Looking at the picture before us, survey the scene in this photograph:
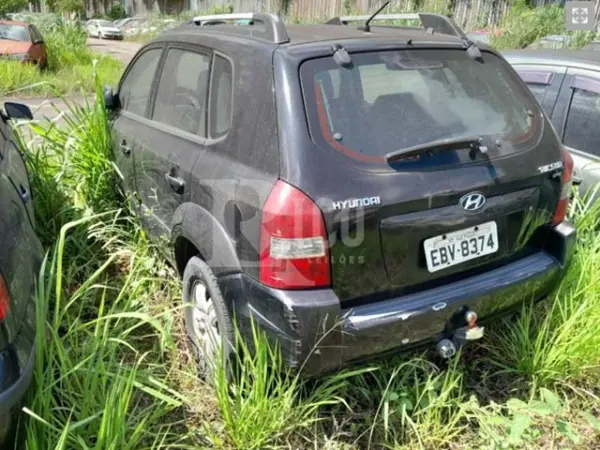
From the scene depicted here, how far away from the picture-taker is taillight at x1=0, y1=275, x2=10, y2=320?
1639 mm

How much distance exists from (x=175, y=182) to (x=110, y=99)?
1336mm

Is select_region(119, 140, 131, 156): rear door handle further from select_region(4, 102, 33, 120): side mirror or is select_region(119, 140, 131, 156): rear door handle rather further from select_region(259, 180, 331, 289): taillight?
select_region(259, 180, 331, 289): taillight

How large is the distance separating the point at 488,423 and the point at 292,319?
1.07 meters

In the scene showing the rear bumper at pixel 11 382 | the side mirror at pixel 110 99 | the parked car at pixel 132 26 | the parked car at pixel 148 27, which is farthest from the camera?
the parked car at pixel 132 26

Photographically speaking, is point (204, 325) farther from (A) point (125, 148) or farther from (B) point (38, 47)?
(B) point (38, 47)

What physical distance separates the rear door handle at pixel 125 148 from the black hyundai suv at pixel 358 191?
673 mm

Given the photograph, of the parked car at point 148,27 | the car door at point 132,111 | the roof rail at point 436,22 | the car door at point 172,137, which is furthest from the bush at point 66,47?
the parked car at point 148,27

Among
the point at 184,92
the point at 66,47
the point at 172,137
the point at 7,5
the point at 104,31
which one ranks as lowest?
the point at 172,137

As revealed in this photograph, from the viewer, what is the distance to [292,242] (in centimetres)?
185

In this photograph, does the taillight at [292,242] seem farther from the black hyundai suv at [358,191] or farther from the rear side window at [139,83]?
the rear side window at [139,83]

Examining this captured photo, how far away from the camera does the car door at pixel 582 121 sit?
3.31m

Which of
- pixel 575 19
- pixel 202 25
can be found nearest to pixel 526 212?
pixel 202 25

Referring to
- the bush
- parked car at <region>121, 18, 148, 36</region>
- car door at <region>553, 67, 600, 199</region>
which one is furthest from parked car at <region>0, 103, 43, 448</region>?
parked car at <region>121, 18, 148, 36</region>

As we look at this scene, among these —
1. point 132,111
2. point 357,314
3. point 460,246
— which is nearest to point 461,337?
point 460,246
